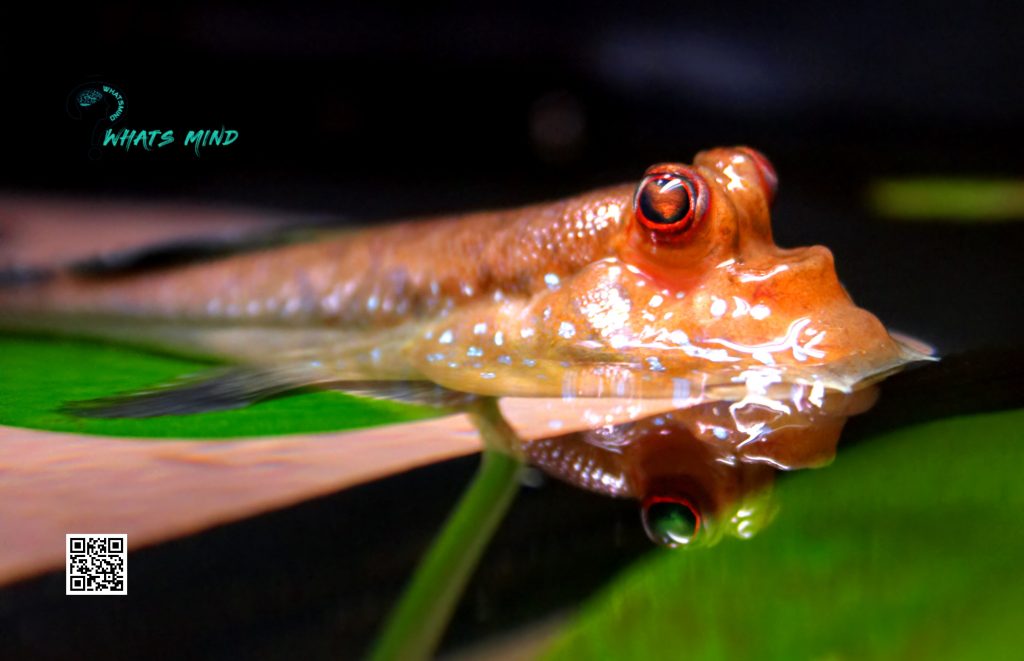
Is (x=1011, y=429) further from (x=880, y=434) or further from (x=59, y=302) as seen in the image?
(x=59, y=302)

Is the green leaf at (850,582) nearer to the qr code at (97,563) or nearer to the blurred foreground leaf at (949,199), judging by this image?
→ the qr code at (97,563)

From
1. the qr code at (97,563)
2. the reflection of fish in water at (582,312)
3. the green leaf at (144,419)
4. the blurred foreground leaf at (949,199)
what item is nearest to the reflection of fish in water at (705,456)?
the reflection of fish in water at (582,312)

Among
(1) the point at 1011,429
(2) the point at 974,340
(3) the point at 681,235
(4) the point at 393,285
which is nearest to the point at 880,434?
(1) the point at 1011,429

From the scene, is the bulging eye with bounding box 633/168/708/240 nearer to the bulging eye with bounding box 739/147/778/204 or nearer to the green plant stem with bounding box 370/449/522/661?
the bulging eye with bounding box 739/147/778/204

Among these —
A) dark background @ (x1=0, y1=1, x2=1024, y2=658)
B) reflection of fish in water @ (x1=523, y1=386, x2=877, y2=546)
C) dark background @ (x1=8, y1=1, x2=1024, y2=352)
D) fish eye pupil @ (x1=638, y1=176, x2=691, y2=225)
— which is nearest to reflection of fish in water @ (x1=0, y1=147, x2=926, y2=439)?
fish eye pupil @ (x1=638, y1=176, x2=691, y2=225)

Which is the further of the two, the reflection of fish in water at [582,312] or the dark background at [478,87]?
the dark background at [478,87]

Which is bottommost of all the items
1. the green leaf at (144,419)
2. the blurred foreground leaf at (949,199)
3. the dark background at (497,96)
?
the green leaf at (144,419)
